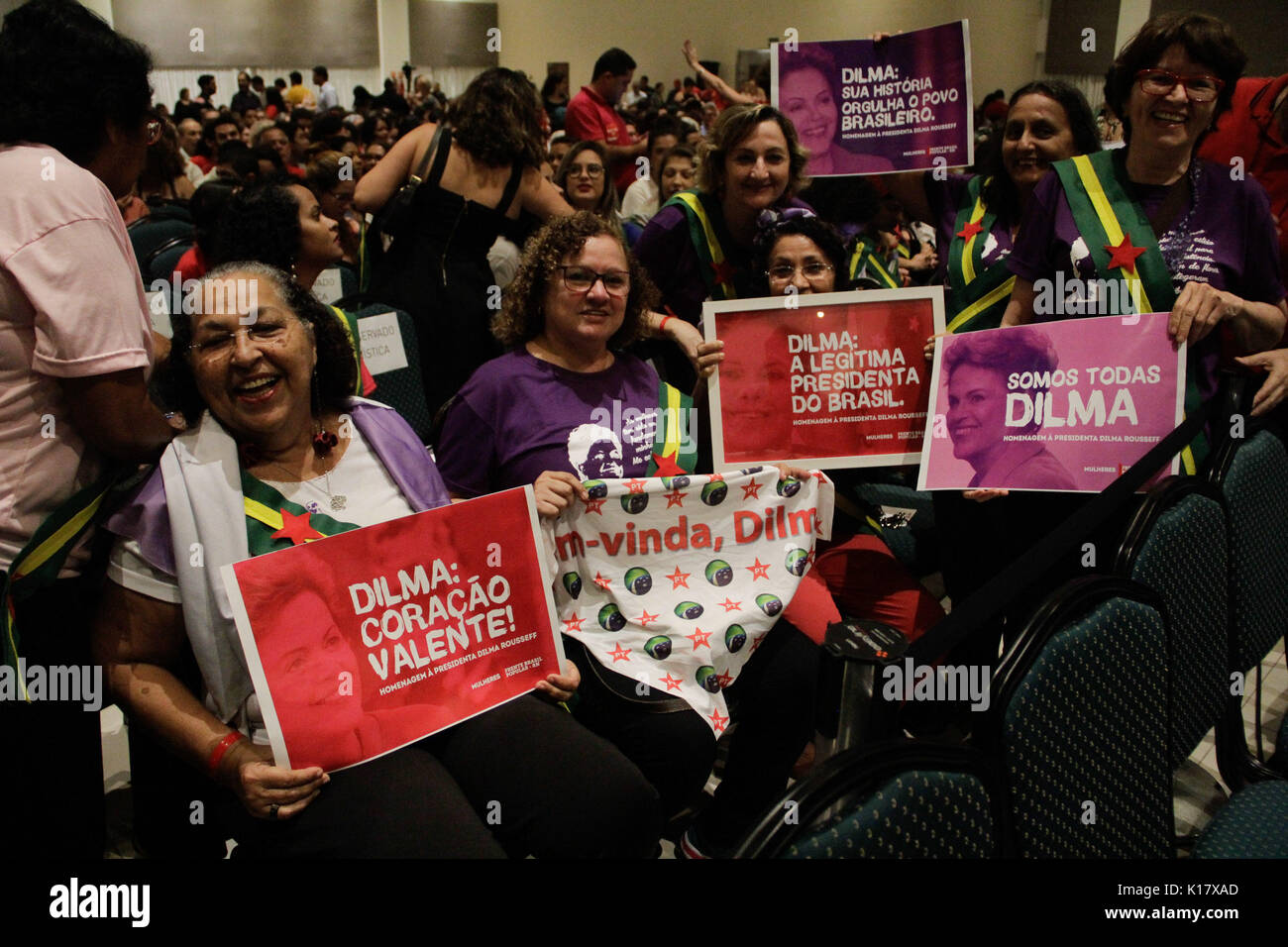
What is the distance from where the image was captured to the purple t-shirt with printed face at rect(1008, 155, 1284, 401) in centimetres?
202

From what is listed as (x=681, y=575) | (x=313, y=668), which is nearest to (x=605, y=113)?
(x=681, y=575)

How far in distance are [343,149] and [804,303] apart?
423 cm

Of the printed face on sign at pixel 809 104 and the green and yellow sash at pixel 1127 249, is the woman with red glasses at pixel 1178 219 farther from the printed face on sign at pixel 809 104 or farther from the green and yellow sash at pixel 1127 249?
the printed face on sign at pixel 809 104

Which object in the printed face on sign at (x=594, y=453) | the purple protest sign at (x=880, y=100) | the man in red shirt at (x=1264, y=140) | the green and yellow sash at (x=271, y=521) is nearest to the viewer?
the green and yellow sash at (x=271, y=521)

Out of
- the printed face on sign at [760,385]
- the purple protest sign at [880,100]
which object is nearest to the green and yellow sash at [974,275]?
the purple protest sign at [880,100]

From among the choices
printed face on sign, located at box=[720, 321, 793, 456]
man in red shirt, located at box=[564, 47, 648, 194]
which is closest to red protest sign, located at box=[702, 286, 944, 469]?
printed face on sign, located at box=[720, 321, 793, 456]

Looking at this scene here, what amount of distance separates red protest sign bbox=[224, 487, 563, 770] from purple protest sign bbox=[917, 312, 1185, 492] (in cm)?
103

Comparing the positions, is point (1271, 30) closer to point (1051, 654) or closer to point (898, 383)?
point (898, 383)

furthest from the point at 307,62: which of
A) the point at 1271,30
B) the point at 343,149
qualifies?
the point at 1271,30

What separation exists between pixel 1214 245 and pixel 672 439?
51.6 inches

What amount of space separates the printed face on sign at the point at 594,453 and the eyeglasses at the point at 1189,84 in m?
1.44

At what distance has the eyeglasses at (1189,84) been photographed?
194cm

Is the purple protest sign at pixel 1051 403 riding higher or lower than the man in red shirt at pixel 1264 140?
lower

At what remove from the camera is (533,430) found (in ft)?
7.06
